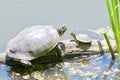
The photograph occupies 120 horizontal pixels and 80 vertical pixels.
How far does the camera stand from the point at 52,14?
191 inches

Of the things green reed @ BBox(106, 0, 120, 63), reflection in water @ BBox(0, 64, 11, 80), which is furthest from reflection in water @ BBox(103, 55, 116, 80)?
reflection in water @ BBox(0, 64, 11, 80)

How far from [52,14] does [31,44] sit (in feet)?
4.75

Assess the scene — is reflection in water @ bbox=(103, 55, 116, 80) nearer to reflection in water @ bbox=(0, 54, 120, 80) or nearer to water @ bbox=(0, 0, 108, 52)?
reflection in water @ bbox=(0, 54, 120, 80)

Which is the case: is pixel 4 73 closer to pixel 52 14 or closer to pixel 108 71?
pixel 108 71

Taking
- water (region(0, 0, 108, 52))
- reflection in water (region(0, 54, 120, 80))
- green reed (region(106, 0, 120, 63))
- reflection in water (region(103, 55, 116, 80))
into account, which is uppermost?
green reed (region(106, 0, 120, 63))

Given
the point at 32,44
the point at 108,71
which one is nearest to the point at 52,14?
the point at 32,44

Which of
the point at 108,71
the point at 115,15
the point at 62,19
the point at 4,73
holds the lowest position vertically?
the point at 108,71

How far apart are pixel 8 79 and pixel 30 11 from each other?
5.84ft

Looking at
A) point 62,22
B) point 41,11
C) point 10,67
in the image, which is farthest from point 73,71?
point 41,11

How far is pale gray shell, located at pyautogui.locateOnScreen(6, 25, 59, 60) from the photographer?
11.3 ft

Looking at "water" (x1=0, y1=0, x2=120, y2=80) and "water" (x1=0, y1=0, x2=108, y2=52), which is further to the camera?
"water" (x1=0, y1=0, x2=108, y2=52)

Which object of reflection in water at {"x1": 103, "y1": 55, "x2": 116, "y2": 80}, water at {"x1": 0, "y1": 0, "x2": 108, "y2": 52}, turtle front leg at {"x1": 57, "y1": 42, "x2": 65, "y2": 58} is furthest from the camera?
water at {"x1": 0, "y1": 0, "x2": 108, "y2": 52}

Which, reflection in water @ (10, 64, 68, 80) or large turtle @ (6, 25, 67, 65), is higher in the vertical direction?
large turtle @ (6, 25, 67, 65)

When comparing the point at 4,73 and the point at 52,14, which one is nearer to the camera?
the point at 4,73
